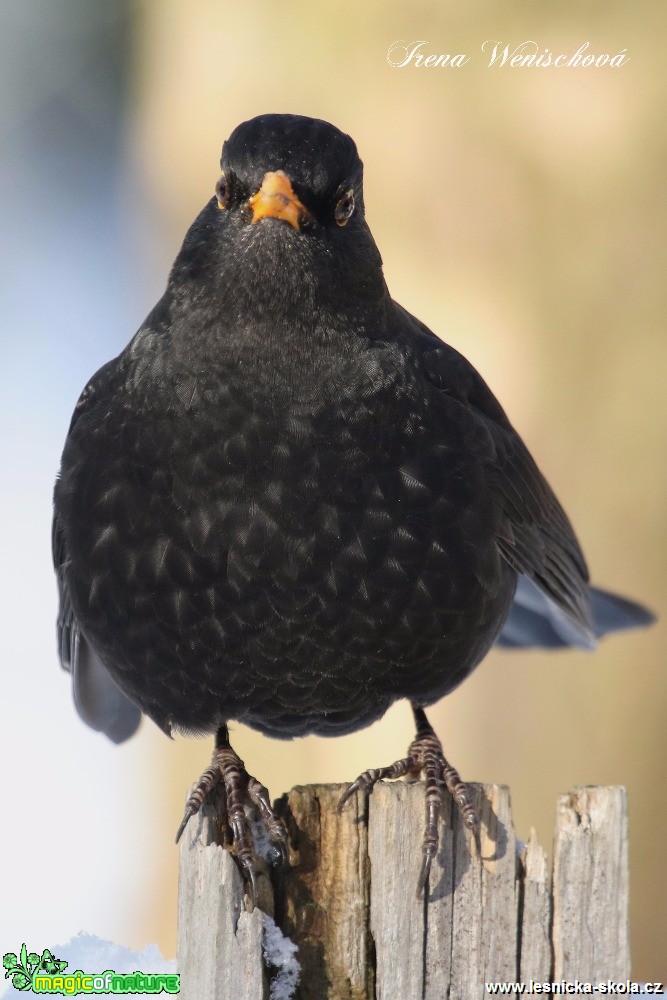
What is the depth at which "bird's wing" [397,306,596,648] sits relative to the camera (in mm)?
3904

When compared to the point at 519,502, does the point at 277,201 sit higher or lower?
higher

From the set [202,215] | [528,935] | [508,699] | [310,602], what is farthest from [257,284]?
[508,699]

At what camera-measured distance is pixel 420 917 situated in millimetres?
2826

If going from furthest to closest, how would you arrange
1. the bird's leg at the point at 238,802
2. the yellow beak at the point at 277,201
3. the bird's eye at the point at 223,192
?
the bird's eye at the point at 223,192 → the yellow beak at the point at 277,201 → the bird's leg at the point at 238,802

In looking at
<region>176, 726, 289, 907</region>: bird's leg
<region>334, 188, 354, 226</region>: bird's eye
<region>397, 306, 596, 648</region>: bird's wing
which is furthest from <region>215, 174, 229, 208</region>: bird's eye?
<region>176, 726, 289, 907</region>: bird's leg

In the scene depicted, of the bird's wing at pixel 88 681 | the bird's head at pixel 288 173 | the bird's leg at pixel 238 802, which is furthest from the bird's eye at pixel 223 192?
the bird's leg at pixel 238 802

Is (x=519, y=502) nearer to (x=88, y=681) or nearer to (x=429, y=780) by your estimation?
(x=429, y=780)

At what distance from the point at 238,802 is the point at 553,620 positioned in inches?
73.8

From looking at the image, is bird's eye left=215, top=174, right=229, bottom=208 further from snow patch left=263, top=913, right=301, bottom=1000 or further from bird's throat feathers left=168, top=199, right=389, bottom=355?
snow patch left=263, top=913, right=301, bottom=1000

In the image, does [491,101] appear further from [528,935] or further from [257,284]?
[528,935]

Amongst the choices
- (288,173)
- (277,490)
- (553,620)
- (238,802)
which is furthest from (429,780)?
(288,173)

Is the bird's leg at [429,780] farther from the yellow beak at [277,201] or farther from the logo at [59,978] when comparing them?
the yellow beak at [277,201]

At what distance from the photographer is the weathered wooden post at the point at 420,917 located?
108 inches

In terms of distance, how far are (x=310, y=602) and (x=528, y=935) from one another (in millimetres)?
1077
